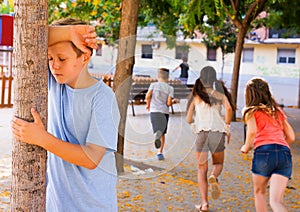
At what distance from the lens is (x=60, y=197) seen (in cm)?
224

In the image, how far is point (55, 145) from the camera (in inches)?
79.2

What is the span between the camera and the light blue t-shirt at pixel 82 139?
212cm

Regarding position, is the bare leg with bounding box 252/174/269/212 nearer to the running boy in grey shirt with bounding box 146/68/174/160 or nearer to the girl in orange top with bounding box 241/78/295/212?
the girl in orange top with bounding box 241/78/295/212

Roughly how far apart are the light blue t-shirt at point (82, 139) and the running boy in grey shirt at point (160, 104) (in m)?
1.07

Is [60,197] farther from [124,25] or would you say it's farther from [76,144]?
[124,25]

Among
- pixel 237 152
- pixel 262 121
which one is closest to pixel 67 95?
pixel 262 121

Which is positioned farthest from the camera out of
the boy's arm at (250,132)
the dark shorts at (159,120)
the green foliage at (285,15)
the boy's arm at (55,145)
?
the green foliage at (285,15)

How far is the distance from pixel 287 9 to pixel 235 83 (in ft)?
9.93

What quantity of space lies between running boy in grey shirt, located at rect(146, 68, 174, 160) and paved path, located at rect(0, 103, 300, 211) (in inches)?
2.6

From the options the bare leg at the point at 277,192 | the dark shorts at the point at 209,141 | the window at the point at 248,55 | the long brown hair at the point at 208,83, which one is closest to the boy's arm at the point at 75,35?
the long brown hair at the point at 208,83

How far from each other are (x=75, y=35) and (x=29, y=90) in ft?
1.02

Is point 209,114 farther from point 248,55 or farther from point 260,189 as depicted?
point 248,55

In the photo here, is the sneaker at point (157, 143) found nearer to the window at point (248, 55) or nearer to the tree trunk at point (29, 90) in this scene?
the tree trunk at point (29, 90)

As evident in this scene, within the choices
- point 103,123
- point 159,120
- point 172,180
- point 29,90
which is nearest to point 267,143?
point 159,120
